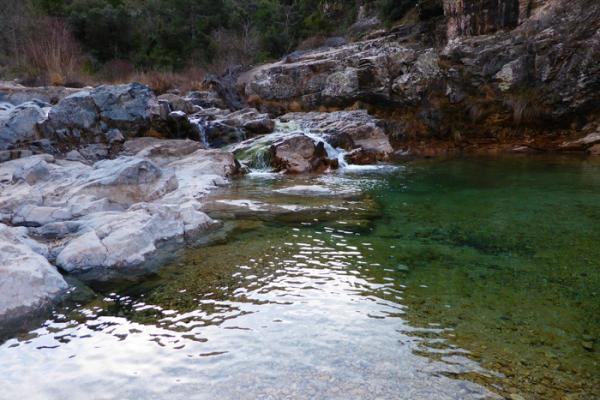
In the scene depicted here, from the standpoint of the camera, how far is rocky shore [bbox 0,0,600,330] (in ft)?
29.3

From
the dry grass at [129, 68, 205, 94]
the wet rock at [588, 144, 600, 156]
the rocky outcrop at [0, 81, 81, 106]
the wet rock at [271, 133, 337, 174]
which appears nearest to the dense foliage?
the dry grass at [129, 68, 205, 94]

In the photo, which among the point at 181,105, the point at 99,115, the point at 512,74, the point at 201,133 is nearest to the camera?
the point at 99,115

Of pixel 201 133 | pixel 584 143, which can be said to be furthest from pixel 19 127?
pixel 584 143

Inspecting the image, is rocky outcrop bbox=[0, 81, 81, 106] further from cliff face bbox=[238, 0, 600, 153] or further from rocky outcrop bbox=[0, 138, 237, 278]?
cliff face bbox=[238, 0, 600, 153]

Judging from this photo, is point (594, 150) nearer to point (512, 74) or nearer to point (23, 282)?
point (512, 74)

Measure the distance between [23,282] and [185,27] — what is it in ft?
95.6

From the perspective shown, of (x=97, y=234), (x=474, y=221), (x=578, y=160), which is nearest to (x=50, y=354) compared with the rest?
(x=97, y=234)

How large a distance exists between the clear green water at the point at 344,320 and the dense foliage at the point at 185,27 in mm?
21907

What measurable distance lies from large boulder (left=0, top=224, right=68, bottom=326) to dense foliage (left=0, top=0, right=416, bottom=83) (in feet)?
77.8

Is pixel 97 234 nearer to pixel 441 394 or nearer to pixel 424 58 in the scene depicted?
pixel 441 394

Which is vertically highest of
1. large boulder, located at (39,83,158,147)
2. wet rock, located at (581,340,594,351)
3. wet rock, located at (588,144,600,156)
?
large boulder, located at (39,83,158,147)

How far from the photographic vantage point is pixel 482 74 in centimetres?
1539

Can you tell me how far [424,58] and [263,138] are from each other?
700 cm

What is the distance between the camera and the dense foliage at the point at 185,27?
27.5m
